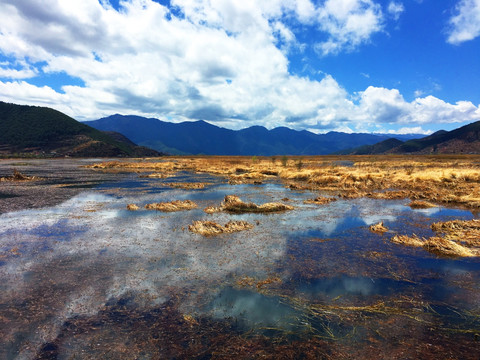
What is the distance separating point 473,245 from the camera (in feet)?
44.7

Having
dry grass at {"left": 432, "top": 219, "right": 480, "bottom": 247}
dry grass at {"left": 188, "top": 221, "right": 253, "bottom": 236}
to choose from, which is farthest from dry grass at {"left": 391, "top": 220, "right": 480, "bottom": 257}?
dry grass at {"left": 188, "top": 221, "right": 253, "bottom": 236}

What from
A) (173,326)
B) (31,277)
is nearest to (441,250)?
(173,326)

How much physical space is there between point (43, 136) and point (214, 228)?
667 feet

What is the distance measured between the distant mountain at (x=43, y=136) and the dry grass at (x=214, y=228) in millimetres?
173597

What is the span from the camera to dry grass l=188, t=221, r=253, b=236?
1578 cm

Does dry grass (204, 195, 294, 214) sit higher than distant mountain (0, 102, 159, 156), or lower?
lower

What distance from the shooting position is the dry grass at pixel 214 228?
15.8m

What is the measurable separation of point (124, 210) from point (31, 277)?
11.8 meters

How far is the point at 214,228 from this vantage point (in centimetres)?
1609

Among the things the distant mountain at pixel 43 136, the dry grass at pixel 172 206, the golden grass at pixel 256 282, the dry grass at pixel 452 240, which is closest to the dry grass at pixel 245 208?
the dry grass at pixel 172 206

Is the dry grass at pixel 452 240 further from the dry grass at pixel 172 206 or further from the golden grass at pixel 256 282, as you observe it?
the dry grass at pixel 172 206

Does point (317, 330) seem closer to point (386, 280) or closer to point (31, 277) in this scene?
point (386, 280)

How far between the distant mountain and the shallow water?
174642mm

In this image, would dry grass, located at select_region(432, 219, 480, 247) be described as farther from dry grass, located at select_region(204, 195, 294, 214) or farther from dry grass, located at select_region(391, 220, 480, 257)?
dry grass, located at select_region(204, 195, 294, 214)
